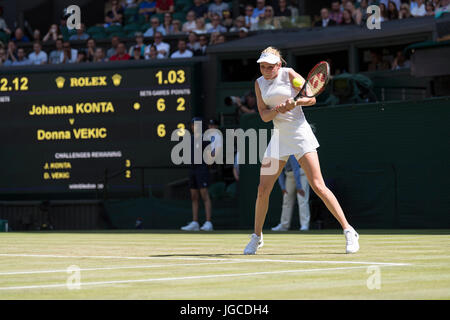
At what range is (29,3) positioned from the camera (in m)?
29.2

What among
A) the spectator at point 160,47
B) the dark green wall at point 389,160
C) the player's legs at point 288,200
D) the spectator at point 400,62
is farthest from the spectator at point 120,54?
the player's legs at point 288,200

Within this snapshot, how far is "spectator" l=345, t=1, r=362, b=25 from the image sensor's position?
71.1 ft

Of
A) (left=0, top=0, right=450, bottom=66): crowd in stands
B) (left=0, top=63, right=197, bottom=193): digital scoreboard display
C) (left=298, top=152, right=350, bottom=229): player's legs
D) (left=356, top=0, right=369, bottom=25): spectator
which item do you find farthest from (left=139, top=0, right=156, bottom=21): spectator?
(left=298, top=152, right=350, bottom=229): player's legs

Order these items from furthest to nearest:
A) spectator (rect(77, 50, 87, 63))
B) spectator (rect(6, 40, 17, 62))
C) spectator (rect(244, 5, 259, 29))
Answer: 1. spectator (rect(6, 40, 17, 62))
2. spectator (rect(244, 5, 259, 29))
3. spectator (rect(77, 50, 87, 63))

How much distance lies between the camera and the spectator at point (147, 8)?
2647cm

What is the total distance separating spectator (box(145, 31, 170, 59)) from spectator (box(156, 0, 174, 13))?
3.15 m

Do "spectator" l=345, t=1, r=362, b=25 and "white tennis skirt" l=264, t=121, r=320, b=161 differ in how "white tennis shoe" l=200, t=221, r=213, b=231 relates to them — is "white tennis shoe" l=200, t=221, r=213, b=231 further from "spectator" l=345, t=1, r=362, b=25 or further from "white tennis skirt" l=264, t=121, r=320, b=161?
"white tennis skirt" l=264, t=121, r=320, b=161

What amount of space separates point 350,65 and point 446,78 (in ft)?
12.7

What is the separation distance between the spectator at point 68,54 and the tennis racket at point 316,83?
15.4 meters

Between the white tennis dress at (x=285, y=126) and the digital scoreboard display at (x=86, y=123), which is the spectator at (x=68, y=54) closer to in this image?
the digital scoreboard display at (x=86, y=123)

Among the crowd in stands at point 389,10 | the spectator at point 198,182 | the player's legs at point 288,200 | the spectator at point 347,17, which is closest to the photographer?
the player's legs at point 288,200

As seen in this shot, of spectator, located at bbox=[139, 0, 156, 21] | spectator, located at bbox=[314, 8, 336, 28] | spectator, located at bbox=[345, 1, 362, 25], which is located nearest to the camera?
spectator, located at bbox=[345, 1, 362, 25]

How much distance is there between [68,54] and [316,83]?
15.7 m
